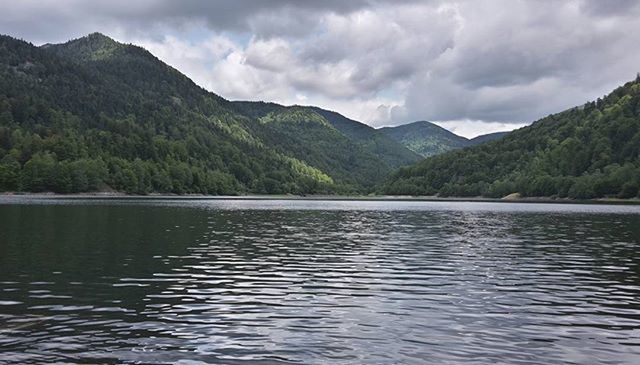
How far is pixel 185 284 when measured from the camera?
36656mm

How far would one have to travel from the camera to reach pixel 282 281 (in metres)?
38.8

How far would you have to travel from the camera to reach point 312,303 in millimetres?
31125

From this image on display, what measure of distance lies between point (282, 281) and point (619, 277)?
25.0 m

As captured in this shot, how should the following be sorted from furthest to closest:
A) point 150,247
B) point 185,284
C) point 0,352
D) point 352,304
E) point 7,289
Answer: point 150,247 → point 185,284 → point 7,289 → point 352,304 → point 0,352

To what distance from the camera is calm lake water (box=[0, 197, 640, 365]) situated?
21.4 meters

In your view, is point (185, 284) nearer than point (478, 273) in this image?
Yes

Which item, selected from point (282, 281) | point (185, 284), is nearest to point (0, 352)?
point (185, 284)

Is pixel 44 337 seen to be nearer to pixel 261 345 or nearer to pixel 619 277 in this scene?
pixel 261 345

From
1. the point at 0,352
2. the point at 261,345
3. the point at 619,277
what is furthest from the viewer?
the point at 619,277

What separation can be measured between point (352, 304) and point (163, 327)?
10.5 m

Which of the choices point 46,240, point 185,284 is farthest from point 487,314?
point 46,240

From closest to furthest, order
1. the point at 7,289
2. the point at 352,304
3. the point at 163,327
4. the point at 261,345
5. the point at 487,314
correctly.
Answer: the point at 261,345 → the point at 163,327 → the point at 487,314 → the point at 352,304 → the point at 7,289

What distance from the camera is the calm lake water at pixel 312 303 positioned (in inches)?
843

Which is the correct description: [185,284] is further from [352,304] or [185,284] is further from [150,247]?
[150,247]
